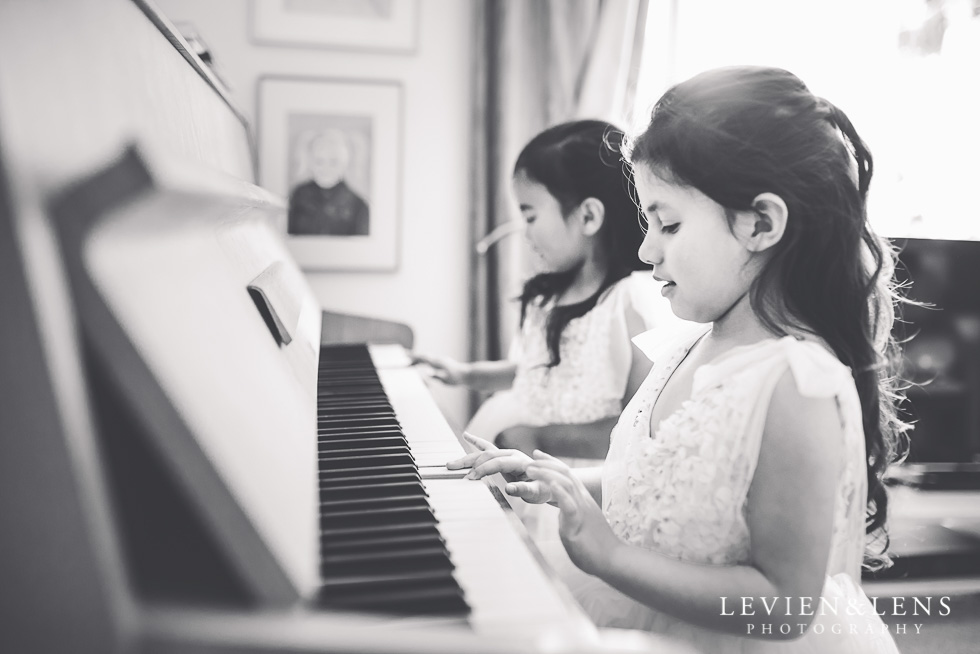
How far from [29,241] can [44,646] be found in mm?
221

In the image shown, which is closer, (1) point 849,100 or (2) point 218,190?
(2) point 218,190

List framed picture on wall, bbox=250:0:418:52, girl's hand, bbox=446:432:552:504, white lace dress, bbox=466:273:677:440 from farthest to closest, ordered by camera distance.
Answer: framed picture on wall, bbox=250:0:418:52 < white lace dress, bbox=466:273:677:440 < girl's hand, bbox=446:432:552:504

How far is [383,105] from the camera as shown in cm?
267

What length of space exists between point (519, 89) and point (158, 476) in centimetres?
247

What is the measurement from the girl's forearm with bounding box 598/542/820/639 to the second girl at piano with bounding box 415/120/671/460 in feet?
2.30

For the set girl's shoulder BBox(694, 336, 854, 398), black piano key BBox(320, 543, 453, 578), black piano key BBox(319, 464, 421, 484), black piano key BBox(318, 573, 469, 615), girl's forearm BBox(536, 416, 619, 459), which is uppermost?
girl's shoulder BBox(694, 336, 854, 398)

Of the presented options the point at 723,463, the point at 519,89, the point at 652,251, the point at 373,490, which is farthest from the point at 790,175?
the point at 519,89

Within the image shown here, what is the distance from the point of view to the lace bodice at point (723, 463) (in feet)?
2.76

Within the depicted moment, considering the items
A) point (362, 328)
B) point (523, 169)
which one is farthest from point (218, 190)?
point (362, 328)

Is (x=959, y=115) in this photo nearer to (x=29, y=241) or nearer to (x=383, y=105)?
(x=383, y=105)

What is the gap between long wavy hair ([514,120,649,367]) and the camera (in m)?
1.57

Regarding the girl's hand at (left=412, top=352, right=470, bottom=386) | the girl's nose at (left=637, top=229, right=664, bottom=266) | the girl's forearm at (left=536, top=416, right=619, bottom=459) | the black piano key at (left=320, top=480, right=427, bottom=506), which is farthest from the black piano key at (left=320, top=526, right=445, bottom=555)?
the girl's hand at (left=412, top=352, right=470, bottom=386)

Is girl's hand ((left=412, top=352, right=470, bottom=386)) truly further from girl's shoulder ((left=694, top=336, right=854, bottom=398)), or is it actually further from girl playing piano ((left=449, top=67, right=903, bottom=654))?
girl's shoulder ((left=694, top=336, right=854, bottom=398))

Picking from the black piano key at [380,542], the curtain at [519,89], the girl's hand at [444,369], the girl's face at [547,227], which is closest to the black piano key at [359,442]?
the black piano key at [380,542]
